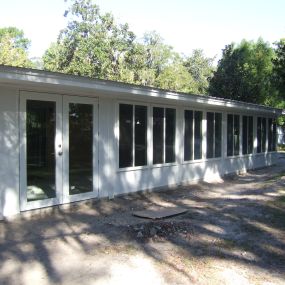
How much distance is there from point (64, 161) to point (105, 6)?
31.1 metres

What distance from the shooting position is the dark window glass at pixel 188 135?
11.2 meters

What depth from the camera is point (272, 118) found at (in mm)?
17141

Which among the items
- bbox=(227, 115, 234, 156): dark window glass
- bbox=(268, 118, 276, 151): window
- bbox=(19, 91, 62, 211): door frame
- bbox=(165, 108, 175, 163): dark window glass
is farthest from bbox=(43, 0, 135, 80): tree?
bbox=(19, 91, 62, 211): door frame

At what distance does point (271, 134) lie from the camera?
56.2ft

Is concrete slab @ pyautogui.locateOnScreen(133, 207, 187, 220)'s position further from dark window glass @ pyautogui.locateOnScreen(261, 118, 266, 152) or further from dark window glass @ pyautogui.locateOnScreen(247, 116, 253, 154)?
dark window glass @ pyautogui.locateOnScreen(261, 118, 266, 152)

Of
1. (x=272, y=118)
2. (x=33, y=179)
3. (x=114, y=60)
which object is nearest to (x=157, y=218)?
(x=33, y=179)

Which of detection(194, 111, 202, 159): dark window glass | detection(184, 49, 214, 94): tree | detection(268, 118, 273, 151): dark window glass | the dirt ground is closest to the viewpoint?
the dirt ground

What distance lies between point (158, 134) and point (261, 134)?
7387mm

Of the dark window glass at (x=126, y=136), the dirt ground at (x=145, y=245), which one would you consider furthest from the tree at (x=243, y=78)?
the dirt ground at (x=145, y=245)

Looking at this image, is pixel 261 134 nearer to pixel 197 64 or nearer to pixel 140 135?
pixel 140 135

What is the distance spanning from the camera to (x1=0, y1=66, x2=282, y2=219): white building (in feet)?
22.3

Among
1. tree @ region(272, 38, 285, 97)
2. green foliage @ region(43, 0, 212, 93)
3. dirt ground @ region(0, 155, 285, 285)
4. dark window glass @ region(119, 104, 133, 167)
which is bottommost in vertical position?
dirt ground @ region(0, 155, 285, 285)

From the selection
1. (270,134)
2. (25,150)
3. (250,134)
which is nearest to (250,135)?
(250,134)

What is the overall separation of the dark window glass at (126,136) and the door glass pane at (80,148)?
3.05ft
